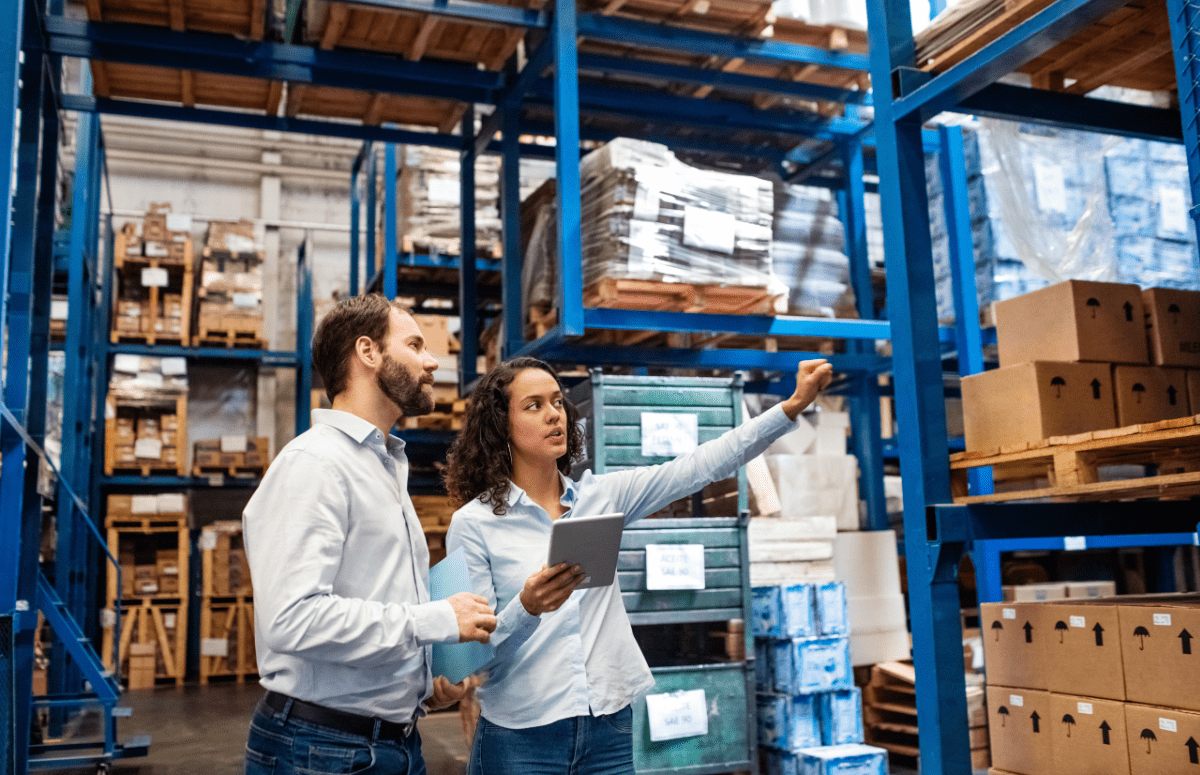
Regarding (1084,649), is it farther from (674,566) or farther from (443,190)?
(443,190)

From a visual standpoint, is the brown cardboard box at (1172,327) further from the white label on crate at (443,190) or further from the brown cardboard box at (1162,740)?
the white label on crate at (443,190)

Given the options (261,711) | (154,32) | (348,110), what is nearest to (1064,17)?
(261,711)

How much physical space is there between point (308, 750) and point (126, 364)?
11992mm

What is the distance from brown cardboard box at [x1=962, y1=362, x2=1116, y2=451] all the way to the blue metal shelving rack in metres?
0.22

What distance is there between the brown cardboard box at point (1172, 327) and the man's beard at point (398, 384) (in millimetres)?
3035

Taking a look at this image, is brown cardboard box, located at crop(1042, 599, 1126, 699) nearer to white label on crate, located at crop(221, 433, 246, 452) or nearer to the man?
the man

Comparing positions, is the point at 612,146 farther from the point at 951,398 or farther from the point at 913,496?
the point at 951,398

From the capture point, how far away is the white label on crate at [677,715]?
5.30 m

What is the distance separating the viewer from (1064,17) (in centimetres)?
337

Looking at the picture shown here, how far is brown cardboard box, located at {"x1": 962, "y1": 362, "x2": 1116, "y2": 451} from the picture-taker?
149 inches

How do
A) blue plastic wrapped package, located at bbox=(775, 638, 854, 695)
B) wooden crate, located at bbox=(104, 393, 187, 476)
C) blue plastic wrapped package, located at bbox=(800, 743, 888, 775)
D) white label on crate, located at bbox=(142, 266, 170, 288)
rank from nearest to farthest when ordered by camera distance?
1. blue plastic wrapped package, located at bbox=(800, 743, 888, 775)
2. blue plastic wrapped package, located at bbox=(775, 638, 854, 695)
3. wooden crate, located at bbox=(104, 393, 187, 476)
4. white label on crate, located at bbox=(142, 266, 170, 288)

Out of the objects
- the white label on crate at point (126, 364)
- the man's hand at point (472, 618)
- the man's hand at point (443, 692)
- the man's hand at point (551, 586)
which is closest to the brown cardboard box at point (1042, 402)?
the man's hand at point (551, 586)

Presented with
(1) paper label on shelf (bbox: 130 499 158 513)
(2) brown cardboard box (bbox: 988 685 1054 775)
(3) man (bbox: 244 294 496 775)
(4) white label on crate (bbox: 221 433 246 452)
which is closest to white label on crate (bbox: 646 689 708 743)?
(2) brown cardboard box (bbox: 988 685 1054 775)

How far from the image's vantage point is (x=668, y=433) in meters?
5.77
